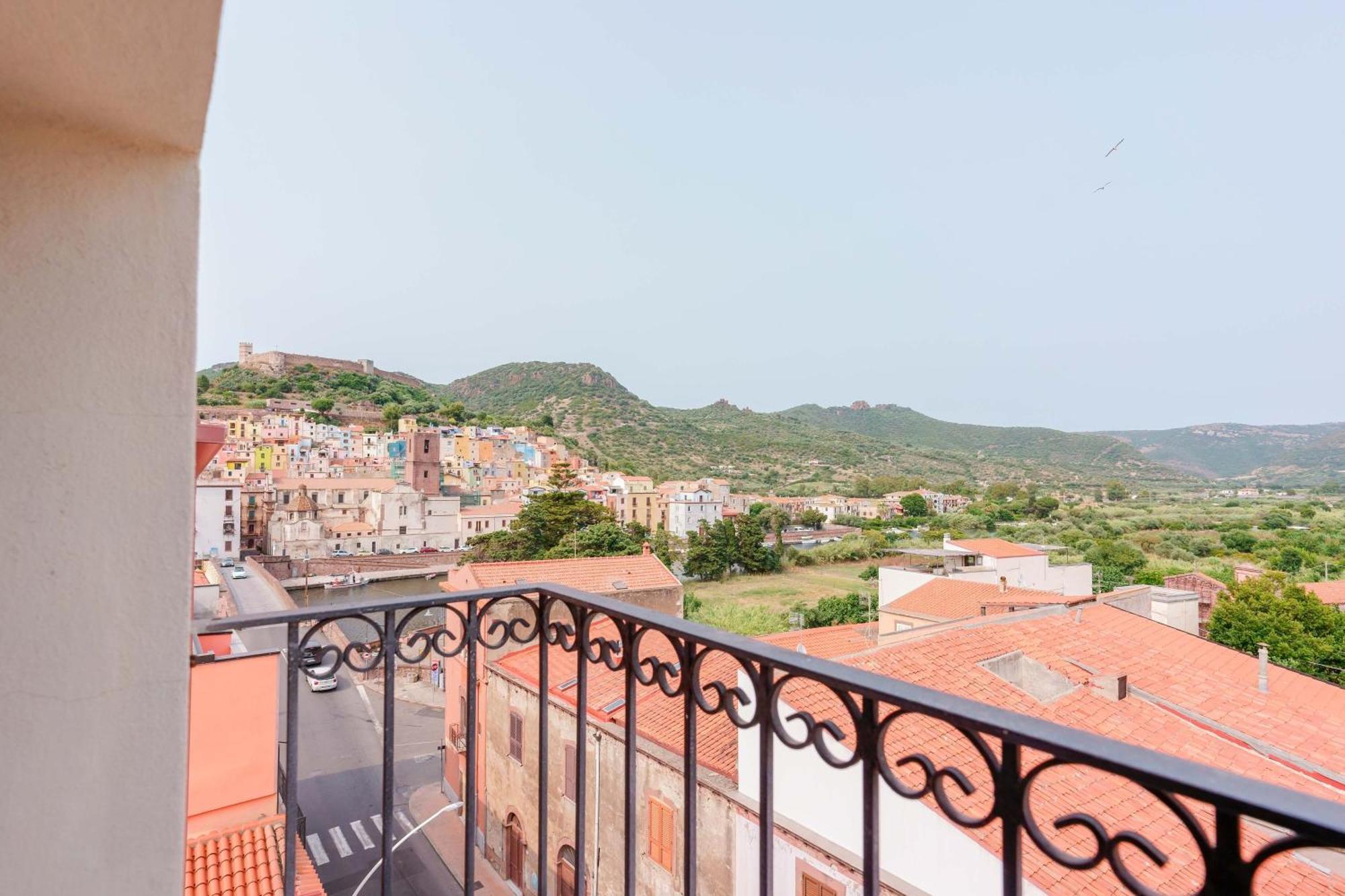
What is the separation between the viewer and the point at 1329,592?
17.7 m

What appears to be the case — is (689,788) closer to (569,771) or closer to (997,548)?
(569,771)

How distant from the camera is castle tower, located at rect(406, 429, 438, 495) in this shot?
126 feet

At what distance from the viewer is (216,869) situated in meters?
3.66

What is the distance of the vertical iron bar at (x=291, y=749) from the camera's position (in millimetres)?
1267

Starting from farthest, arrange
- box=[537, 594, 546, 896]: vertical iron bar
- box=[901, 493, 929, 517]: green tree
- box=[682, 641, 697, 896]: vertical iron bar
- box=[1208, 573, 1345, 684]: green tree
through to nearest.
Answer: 1. box=[901, 493, 929, 517]: green tree
2. box=[1208, 573, 1345, 684]: green tree
3. box=[537, 594, 546, 896]: vertical iron bar
4. box=[682, 641, 697, 896]: vertical iron bar

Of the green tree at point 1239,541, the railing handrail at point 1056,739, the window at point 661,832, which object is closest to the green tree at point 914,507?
the green tree at point 1239,541

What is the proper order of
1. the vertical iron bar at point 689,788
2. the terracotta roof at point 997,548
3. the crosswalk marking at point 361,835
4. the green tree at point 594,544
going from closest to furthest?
the vertical iron bar at point 689,788, the crosswalk marking at point 361,835, the terracotta roof at point 997,548, the green tree at point 594,544

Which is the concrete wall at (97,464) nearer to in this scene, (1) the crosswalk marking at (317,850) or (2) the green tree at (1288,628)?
(1) the crosswalk marking at (317,850)

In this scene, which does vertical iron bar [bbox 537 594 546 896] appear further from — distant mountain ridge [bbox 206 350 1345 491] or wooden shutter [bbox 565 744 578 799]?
distant mountain ridge [bbox 206 350 1345 491]

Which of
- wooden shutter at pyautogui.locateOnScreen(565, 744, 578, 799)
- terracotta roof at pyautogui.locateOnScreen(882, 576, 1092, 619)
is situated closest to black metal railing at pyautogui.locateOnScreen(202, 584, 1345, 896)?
wooden shutter at pyautogui.locateOnScreen(565, 744, 578, 799)

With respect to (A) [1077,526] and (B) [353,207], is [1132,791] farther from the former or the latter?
(A) [1077,526]

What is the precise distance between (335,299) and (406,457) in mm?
30618

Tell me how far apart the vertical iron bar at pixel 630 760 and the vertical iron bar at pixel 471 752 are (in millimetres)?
395

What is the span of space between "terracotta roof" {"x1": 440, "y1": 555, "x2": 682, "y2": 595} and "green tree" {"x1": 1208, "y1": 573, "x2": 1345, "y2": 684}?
45.7 feet
